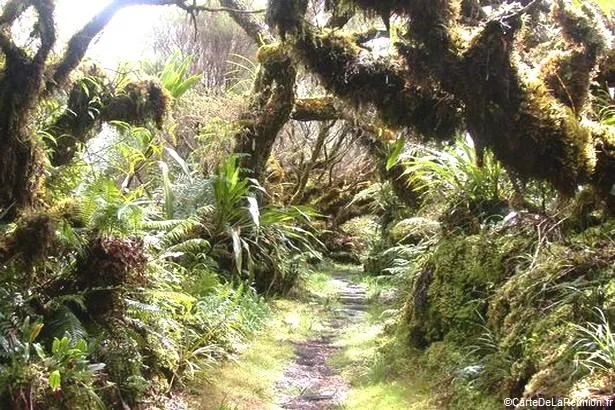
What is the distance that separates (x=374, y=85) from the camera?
3.76 metres

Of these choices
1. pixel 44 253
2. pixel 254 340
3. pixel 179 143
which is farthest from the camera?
pixel 179 143

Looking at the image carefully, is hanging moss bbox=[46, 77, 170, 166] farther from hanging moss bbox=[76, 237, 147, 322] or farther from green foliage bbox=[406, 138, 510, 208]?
green foliage bbox=[406, 138, 510, 208]

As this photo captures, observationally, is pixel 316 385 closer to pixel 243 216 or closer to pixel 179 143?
pixel 243 216

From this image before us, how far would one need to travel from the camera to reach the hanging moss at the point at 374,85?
3719 mm

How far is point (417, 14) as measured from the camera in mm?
3377

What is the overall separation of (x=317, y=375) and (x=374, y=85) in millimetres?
2525

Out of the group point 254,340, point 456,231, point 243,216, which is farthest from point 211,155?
point 456,231

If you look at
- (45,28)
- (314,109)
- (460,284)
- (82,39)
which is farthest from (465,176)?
(45,28)

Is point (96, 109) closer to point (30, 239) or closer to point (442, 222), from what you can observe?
point (30, 239)

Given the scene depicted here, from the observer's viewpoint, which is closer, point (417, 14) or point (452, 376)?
point (417, 14)

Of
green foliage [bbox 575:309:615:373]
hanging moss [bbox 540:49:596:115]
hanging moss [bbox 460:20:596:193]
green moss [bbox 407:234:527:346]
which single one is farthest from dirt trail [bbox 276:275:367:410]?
hanging moss [bbox 540:49:596:115]

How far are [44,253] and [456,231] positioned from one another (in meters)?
3.49

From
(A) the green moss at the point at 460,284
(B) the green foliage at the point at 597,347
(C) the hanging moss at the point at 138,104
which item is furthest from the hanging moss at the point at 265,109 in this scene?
(B) the green foliage at the point at 597,347

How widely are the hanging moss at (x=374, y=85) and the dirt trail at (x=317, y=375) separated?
2.09m
